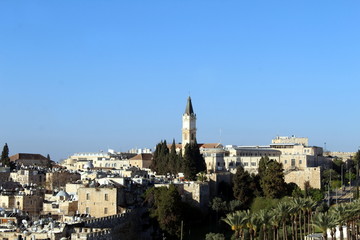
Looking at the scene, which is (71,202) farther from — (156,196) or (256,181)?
(256,181)

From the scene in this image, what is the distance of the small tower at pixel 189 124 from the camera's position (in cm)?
8300

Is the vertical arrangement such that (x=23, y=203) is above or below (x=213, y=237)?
above

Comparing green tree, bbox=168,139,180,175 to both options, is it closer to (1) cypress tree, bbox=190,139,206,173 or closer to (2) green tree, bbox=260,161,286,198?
(1) cypress tree, bbox=190,139,206,173

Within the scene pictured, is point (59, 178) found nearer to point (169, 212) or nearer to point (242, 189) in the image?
point (242, 189)

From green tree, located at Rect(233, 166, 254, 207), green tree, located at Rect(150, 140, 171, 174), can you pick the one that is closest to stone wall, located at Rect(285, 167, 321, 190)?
green tree, located at Rect(233, 166, 254, 207)

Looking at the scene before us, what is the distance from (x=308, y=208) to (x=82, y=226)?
565 inches

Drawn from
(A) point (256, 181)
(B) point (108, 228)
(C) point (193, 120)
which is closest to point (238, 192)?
(A) point (256, 181)

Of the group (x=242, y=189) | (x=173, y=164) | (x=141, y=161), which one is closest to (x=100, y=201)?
(x=242, y=189)

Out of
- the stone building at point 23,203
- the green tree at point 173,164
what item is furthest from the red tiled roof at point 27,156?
the stone building at point 23,203

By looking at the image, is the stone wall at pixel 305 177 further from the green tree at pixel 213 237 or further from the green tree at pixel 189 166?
the green tree at pixel 213 237

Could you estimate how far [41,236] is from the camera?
112 ft

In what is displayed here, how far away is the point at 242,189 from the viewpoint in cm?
5381

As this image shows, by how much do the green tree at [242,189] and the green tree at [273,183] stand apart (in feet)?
4.20

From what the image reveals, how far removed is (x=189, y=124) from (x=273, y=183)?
98.0ft
